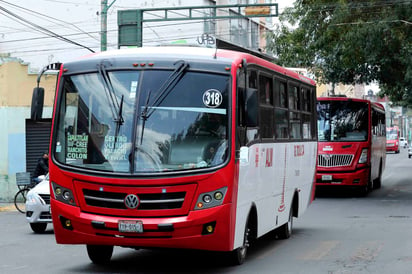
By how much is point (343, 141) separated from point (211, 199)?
16.9 m

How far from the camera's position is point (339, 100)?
2669 centimetres

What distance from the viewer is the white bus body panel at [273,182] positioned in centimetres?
1109

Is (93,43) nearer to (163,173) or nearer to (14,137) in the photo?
(14,137)

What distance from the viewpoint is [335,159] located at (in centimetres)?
2659

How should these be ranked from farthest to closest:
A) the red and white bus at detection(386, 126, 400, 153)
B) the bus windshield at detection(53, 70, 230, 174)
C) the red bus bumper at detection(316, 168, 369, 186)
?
the red and white bus at detection(386, 126, 400, 153)
the red bus bumper at detection(316, 168, 369, 186)
the bus windshield at detection(53, 70, 230, 174)

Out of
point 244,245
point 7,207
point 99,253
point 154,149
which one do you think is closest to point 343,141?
point 7,207

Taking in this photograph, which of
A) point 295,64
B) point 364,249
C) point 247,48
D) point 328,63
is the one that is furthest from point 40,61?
point 364,249

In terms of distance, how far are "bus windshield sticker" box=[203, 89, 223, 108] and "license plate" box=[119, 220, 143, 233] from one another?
1.72m

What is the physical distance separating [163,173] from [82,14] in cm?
3655

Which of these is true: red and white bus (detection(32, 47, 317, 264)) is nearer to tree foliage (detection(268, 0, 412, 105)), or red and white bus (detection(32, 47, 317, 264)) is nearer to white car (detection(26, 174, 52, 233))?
white car (detection(26, 174, 52, 233))

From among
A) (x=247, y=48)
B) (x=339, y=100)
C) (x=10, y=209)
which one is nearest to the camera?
(x=10, y=209)

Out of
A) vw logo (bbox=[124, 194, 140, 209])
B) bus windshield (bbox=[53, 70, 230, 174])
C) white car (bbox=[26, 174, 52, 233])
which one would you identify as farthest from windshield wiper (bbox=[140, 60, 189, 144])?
white car (bbox=[26, 174, 52, 233])

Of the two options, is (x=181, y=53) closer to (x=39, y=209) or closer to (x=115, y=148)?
(x=115, y=148)

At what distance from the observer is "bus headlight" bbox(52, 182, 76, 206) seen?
10.5 metres
